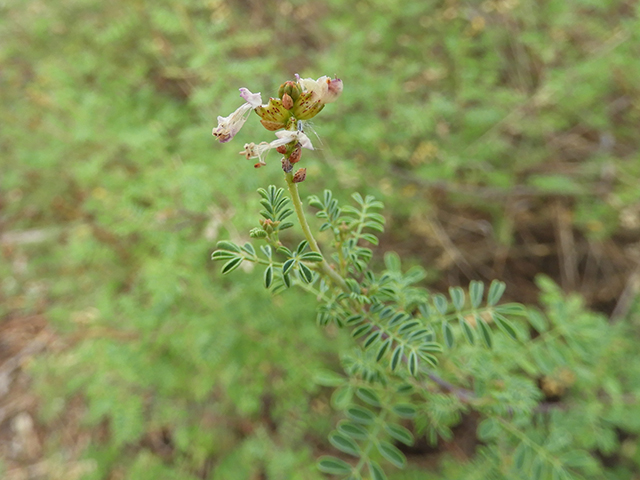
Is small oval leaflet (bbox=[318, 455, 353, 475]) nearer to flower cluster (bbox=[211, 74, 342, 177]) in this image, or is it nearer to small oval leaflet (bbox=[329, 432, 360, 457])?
small oval leaflet (bbox=[329, 432, 360, 457])

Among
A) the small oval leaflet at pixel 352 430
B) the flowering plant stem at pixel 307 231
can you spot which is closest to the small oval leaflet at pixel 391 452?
the small oval leaflet at pixel 352 430

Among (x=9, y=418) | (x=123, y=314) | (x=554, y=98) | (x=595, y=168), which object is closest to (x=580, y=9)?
(x=554, y=98)

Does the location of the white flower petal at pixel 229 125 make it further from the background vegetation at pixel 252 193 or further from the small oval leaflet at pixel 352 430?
the background vegetation at pixel 252 193

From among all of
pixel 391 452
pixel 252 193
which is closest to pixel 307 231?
pixel 391 452

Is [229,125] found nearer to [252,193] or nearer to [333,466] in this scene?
[333,466]

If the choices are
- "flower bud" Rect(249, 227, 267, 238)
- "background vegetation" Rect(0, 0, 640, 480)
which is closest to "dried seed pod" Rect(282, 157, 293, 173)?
"flower bud" Rect(249, 227, 267, 238)
